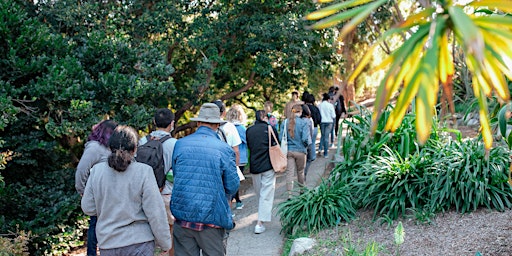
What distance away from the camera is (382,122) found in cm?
757

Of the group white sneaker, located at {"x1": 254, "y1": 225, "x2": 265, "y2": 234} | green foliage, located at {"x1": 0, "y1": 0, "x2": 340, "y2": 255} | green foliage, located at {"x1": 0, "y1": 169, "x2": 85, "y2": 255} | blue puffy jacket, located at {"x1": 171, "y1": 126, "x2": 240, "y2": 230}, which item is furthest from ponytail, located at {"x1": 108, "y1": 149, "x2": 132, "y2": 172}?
green foliage, located at {"x1": 0, "y1": 169, "x2": 85, "y2": 255}

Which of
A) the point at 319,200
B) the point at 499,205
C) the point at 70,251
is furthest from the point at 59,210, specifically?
the point at 499,205

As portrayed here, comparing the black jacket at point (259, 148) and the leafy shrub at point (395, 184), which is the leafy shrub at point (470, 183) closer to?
the leafy shrub at point (395, 184)

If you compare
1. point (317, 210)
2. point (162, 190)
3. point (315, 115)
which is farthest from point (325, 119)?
point (162, 190)

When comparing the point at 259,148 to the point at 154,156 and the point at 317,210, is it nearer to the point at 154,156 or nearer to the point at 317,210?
the point at 317,210

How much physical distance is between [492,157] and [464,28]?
5398 millimetres

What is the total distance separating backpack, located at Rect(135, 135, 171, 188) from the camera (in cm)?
522

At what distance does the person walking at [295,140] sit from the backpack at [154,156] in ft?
11.1

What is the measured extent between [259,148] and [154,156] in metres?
2.33

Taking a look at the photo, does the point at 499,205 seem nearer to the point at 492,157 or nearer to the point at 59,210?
the point at 492,157

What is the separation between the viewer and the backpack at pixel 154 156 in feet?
17.1

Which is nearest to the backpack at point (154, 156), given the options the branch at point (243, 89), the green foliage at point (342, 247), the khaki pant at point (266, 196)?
the green foliage at point (342, 247)

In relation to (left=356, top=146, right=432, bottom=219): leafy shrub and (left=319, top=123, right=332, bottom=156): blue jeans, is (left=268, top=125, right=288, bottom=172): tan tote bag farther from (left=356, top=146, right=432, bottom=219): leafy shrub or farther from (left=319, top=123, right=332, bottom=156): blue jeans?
(left=319, top=123, right=332, bottom=156): blue jeans

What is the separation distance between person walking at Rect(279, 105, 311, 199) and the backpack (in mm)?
3383
